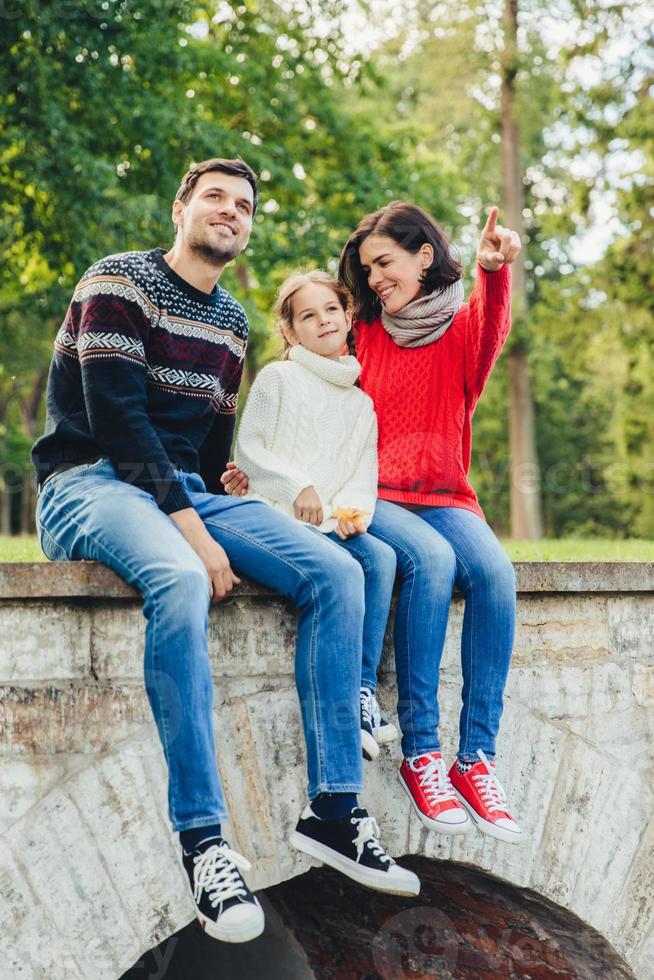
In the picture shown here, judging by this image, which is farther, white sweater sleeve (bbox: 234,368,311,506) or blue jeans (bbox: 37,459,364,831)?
white sweater sleeve (bbox: 234,368,311,506)

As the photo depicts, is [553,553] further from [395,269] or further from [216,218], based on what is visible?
[216,218]

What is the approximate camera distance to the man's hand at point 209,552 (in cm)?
283

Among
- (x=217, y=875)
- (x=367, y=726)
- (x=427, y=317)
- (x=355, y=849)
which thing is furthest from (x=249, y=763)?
(x=427, y=317)

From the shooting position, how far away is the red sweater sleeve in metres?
3.31

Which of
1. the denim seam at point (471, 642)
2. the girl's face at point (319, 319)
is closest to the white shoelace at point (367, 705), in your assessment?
the denim seam at point (471, 642)

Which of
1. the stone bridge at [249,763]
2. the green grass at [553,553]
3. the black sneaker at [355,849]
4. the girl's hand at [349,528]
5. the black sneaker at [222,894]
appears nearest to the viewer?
the black sneaker at [222,894]

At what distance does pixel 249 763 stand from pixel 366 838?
0.47 meters

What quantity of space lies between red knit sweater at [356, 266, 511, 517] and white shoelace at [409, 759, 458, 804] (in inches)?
33.5

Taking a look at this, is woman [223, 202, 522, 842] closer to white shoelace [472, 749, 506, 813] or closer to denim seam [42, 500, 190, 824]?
white shoelace [472, 749, 506, 813]

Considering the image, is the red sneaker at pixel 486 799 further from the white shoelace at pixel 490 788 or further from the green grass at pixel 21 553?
the green grass at pixel 21 553

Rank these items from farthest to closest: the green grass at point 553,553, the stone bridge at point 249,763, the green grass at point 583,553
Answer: the green grass at point 583,553 < the green grass at point 553,553 < the stone bridge at point 249,763

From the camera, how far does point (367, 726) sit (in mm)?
3029

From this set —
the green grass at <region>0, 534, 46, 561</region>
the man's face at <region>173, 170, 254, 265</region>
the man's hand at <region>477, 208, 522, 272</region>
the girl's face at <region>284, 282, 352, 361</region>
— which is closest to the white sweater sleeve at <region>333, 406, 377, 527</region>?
the girl's face at <region>284, 282, 352, 361</region>

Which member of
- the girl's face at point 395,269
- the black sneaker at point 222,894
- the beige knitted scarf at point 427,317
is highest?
the girl's face at point 395,269
